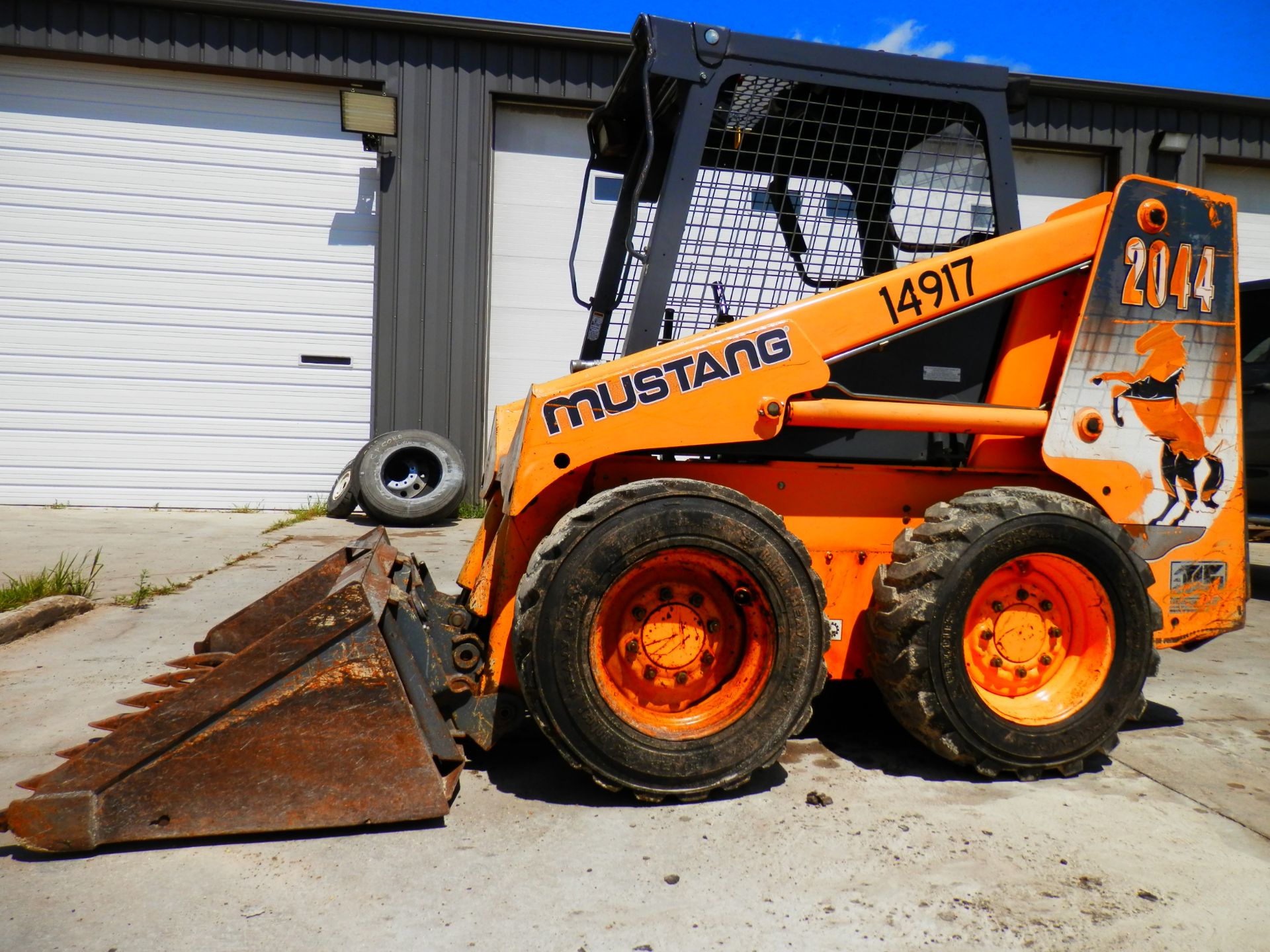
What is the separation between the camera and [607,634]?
2.98m

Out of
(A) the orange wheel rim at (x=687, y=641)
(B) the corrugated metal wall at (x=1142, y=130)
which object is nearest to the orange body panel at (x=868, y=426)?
(A) the orange wheel rim at (x=687, y=641)

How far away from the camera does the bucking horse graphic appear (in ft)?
11.1

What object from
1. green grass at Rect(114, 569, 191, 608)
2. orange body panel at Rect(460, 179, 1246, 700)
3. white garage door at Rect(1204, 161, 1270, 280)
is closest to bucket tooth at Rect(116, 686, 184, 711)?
orange body panel at Rect(460, 179, 1246, 700)

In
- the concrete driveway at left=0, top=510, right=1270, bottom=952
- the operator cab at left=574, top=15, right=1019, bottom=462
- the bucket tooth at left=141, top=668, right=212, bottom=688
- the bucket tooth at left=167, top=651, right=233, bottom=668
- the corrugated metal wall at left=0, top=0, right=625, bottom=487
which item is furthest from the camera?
the corrugated metal wall at left=0, top=0, right=625, bottom=487

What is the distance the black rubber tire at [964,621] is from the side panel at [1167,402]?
0.32 metres

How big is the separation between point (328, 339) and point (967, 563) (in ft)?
29.3

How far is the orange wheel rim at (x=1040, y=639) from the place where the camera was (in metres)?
3.17

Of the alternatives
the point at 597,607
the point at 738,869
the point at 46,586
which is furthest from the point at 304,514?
the point at 738,869

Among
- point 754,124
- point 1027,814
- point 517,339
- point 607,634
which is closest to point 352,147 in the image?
point 517,339

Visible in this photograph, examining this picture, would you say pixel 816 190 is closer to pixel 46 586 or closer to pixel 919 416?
pixel 919 416

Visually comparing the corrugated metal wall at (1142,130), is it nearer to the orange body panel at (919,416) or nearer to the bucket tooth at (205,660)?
the orange body panel at (919,416)

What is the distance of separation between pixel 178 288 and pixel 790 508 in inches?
362

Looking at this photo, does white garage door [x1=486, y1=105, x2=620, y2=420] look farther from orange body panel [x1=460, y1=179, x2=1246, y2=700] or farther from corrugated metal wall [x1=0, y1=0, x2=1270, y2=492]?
orange body panel [x1=460, y1=179, x2=1246, y2=700]

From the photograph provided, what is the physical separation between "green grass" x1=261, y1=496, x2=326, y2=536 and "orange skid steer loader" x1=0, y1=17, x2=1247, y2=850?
17.9 ft
